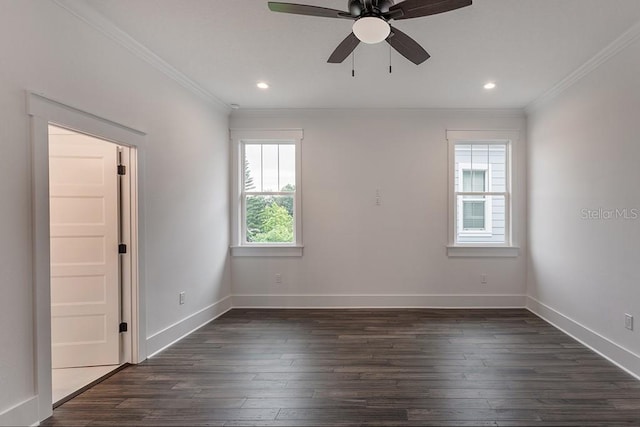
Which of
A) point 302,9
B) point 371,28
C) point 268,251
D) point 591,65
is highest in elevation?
point 591,65

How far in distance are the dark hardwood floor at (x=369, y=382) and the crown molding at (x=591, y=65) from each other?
269cm

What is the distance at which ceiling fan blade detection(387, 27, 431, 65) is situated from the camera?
7.26ft

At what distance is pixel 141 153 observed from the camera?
10.1ft

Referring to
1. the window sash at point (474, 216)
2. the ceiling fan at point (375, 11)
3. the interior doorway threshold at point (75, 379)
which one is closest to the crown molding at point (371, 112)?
the window sash at point (474, 216)

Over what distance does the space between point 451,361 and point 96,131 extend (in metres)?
3.48

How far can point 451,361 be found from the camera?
3020mm

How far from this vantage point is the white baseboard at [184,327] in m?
3.27

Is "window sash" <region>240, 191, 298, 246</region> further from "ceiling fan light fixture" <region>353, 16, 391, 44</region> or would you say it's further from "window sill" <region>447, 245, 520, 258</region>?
"ceiling fan light fixture" <region>353, 16, 391, 44</region>

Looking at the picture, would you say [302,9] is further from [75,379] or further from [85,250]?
[75,379]

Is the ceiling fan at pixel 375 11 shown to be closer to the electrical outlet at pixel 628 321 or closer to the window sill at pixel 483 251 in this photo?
the electrical outlet at pixel 628 321

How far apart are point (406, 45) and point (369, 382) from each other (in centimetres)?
248

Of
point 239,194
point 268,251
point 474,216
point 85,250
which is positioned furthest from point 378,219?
point 85,250

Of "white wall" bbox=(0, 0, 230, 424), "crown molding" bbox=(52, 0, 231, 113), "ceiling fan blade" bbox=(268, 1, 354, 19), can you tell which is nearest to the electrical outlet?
"ceiling fan blade" bbox=(268, 1, 354, 19)

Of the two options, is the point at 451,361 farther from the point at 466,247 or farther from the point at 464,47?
the point at 464,47
